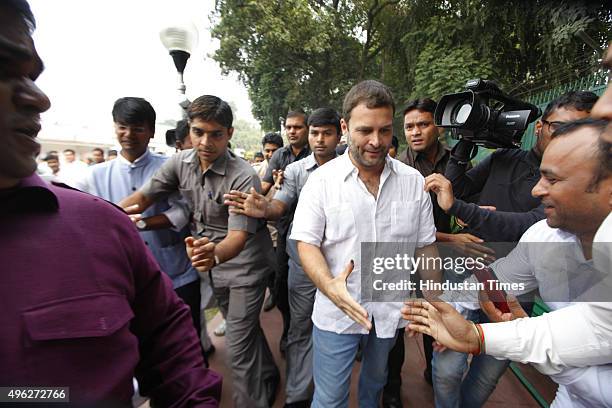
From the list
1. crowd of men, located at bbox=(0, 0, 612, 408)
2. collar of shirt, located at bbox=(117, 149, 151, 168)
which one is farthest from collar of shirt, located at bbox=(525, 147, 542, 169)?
collar of shirt, located at bbox=(117, 149, 151, 168)

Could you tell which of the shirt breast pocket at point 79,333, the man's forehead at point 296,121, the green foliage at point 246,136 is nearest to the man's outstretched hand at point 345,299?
the shirt breast pocket at point 79,333

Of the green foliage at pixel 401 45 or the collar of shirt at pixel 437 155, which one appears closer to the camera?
the collar of shirt at pixel 437 155

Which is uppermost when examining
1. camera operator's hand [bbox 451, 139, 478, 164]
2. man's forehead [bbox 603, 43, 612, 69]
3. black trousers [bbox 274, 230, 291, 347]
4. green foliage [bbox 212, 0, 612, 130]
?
green foliage [bbox 212, 0, 612, 130]

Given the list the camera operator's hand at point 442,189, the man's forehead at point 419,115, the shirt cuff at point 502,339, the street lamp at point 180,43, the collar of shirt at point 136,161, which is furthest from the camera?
the street lamp at point 180,43

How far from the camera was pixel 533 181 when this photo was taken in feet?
6.12

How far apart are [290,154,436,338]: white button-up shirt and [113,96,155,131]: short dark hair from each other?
1.35 metres

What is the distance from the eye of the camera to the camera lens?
189 cm

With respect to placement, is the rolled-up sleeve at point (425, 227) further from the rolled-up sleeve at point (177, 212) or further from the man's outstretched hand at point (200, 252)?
the rolled-up sleeve at point (177, 212)

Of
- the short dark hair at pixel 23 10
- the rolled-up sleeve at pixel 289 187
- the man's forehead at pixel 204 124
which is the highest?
the short dark hair at pixel 23 10

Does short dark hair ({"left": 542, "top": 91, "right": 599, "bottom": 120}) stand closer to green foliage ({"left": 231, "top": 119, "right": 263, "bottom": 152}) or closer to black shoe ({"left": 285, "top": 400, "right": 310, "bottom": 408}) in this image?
black shoe ({"left": 285, "top": 400, "right": 310, "bottom": 408})

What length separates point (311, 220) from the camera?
165 cm

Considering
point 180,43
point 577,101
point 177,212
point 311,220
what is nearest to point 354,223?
point 311,220

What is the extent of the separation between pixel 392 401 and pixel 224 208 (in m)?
1.92

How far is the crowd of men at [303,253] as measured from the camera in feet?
2.32
